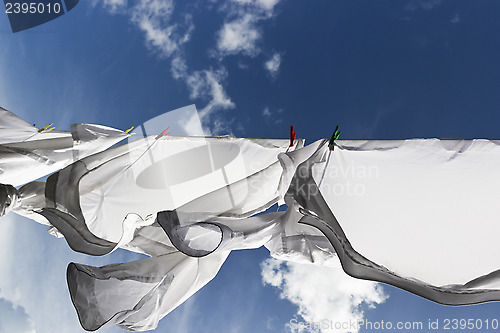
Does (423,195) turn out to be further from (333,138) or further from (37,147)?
(37,147)

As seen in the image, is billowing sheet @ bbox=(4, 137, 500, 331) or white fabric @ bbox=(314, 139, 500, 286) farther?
white fabric @ bbox=(314, 139, 500, 286)

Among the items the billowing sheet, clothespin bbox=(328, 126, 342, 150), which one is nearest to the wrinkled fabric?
the billowing sheet

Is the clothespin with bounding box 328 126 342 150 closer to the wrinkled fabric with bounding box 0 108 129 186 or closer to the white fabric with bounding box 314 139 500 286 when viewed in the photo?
the white fabric with bounding box 314 139 500 286

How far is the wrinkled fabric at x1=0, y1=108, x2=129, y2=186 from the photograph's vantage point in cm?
210

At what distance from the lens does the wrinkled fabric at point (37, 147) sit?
6.89ft

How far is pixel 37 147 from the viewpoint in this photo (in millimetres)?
2188

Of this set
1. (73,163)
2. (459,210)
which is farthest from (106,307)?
(459,210)

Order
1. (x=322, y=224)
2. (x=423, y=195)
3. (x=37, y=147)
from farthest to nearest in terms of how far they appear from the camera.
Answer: (x=37, y=147) → (x=423, y=195) → (x=322, y=224)

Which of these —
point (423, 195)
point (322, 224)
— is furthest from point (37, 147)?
point (423, 195)

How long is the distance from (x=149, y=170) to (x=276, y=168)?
1.01m

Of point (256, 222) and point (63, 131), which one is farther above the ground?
point (63, 131)

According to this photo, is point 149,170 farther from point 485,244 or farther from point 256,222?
point 485,244

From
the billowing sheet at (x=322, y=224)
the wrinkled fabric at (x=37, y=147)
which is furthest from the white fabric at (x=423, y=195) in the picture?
the wrinkled fabric at (x=37, y=147)

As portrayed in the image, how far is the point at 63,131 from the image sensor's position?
2.46 metres
